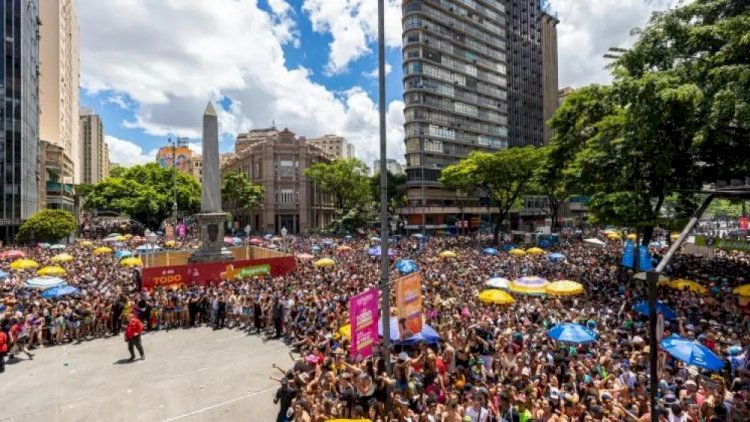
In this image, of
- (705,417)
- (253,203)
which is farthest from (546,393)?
(253,203)

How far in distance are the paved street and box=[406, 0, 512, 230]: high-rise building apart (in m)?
55.8

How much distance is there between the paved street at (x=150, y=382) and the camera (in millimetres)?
9930

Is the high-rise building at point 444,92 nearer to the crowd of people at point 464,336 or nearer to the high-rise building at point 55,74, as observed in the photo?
the crowd of people at point 464,336

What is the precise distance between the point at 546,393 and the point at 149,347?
12.7 m

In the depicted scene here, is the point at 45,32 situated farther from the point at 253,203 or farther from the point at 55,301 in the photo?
the point at 55,301

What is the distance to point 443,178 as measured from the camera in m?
52.5

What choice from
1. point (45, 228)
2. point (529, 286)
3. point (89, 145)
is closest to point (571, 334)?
point (529, 286)

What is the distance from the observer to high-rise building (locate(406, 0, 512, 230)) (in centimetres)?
7012

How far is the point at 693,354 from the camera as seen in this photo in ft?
30.4

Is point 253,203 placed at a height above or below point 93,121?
below

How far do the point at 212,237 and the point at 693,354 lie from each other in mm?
24578

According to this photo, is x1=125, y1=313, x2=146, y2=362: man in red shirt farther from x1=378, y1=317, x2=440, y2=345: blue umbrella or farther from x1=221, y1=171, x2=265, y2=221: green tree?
x1=221, y1=171, x2=265, y2=221: green tree

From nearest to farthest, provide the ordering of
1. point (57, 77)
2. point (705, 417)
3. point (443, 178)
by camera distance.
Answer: point (705, 417) < point (443, 178) < point (57, 77)

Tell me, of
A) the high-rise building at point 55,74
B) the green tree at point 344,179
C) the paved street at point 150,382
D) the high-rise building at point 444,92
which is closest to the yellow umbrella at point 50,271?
the paved street at point 150,382
